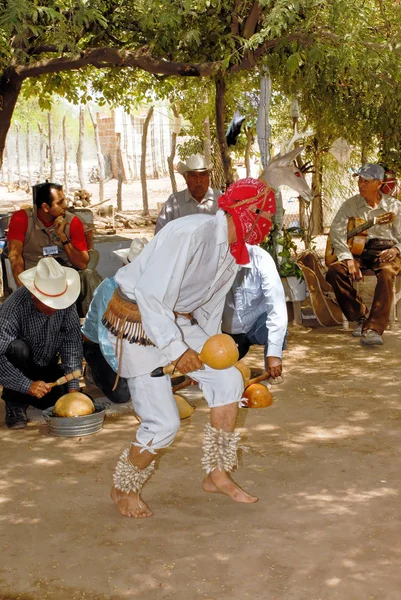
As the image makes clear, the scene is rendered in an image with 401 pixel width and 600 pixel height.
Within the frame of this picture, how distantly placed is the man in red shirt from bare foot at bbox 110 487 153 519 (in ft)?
10.9

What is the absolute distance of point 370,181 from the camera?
333 inches

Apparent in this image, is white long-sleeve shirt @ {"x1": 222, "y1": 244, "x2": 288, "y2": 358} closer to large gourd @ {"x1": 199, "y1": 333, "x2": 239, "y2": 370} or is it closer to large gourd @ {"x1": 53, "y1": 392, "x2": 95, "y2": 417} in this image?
large gourd @ {"x1": 53, "y1": 392, "x2": 95, "y2": 417}

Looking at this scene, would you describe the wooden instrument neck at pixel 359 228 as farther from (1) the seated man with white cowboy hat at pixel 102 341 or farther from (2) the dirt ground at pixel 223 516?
(1) the seated man with white cowboy hat at pixel 102 341

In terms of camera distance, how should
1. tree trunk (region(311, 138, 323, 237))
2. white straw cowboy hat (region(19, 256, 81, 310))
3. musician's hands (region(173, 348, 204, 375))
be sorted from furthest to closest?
tree trunk (region(311, 138, 323, 237))
white straw cowboy hat (region(19, 256, 81, 310))
musician's hands (region(173, 348, 204, 375))

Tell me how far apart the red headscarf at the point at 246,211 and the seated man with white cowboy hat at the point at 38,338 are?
1.89 metres

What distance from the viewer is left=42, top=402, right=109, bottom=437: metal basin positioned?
546cm

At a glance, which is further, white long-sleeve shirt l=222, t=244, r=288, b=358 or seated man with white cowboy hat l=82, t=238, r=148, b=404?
white long-sleeve shirt l=222, t=244, r=288, b=358

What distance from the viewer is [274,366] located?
16.1 feet

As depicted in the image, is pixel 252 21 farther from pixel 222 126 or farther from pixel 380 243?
pixel 380 243

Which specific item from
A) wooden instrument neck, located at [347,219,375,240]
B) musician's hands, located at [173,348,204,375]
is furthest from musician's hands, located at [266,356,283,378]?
wooden instrument neck, located at [347,219,375,240]

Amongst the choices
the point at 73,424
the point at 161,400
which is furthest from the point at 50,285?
the point at 161,400

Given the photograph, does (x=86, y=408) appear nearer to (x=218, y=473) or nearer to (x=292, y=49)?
(x=218, y=473)

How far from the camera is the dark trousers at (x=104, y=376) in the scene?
6.11 metres

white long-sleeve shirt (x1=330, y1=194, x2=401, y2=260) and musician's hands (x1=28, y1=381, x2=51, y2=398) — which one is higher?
white long-sleeve shirt (x1=330, y1=194, x2=401, y2=260)
